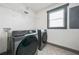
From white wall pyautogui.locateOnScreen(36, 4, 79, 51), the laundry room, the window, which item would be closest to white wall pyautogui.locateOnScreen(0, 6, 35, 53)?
the laundry room

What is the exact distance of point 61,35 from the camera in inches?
106

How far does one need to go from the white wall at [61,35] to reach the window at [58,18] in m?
0.17

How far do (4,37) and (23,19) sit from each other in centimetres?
111

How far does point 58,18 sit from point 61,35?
2.45ft

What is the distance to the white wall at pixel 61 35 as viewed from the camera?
227 cm

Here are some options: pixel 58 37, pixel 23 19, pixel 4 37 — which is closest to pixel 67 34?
pixel 58 37

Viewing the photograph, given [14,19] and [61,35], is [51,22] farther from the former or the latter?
[14,19]

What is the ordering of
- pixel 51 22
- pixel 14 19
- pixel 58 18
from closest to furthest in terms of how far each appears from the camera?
pixel 14 19
pixel 58 18
pixel 51 22

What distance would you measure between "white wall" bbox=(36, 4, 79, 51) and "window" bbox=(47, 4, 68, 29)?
0.17 meters

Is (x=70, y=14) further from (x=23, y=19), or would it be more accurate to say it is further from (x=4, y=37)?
(x=4, y=37)

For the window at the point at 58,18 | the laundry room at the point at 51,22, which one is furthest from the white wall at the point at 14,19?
the window at the point at 58,18

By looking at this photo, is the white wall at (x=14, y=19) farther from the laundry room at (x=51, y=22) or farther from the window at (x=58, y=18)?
the window at (x=58, y=18)

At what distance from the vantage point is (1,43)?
175cm

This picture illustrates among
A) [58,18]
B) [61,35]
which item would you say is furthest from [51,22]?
[61,35]
